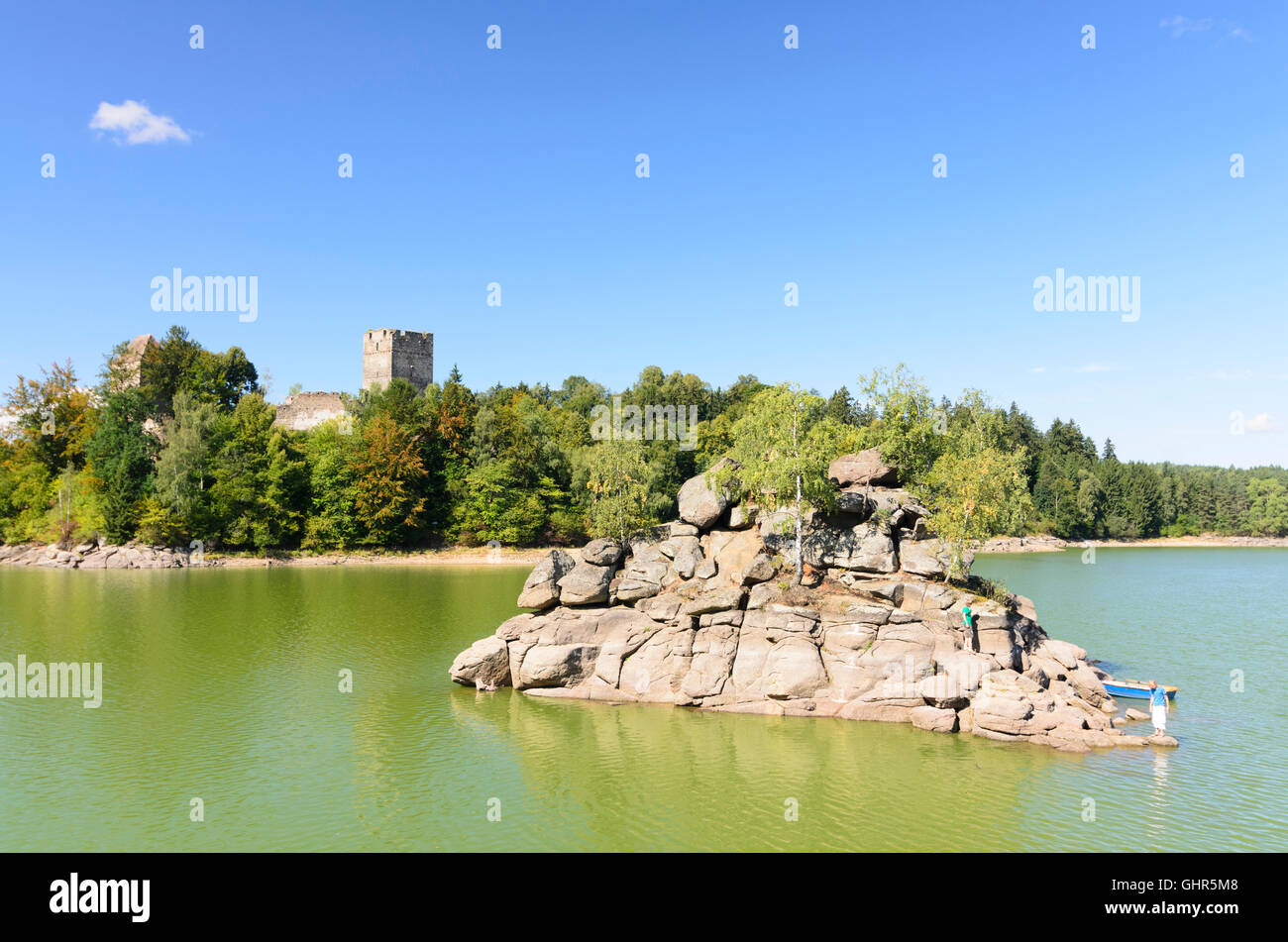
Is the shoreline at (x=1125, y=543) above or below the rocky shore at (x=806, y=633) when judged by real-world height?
below

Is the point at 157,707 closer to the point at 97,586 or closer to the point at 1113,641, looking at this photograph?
the point at 97,586

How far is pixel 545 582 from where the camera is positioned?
2862 centimetres

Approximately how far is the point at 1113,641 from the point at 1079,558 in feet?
172

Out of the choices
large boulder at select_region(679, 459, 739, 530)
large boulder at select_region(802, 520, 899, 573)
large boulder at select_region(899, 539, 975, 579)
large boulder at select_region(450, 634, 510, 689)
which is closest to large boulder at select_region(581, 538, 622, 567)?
large boulder at select_region(679, 459, 739, 530)

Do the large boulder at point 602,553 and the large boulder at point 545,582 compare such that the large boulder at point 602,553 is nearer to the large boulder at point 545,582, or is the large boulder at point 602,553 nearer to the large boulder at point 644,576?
the large boulder at point 644,576

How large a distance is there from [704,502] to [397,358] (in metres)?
61.2

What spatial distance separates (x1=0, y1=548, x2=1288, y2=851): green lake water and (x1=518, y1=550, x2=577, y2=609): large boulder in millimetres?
3814

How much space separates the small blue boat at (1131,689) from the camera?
2558 cm

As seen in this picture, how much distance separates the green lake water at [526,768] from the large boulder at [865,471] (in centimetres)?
1061

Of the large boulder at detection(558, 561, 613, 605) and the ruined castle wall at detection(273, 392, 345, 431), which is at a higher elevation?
the ruined castle wall at detection(273, 392, 345, 431)

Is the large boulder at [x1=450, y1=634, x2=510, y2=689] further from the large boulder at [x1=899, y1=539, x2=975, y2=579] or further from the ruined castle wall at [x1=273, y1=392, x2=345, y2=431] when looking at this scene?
the ruined castle wall at [x1=273, y1=392, x2=345, y2=431]

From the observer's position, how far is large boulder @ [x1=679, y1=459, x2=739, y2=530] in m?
29.7

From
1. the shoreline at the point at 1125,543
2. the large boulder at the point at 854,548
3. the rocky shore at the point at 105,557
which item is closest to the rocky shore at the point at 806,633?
the large boulder at the point at 854,548

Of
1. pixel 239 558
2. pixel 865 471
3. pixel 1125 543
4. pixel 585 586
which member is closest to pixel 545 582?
pixel 585 586
